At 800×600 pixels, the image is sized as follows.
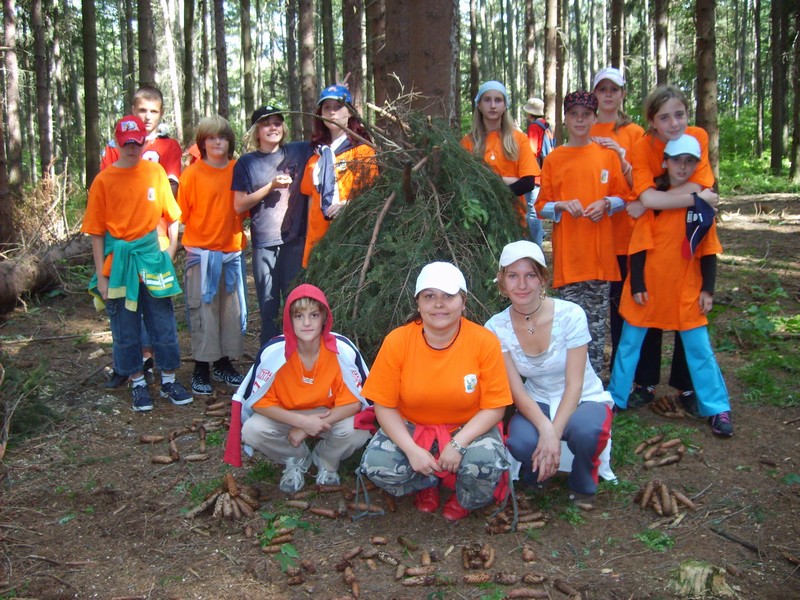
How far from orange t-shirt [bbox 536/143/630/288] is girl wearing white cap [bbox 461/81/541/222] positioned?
0.35m

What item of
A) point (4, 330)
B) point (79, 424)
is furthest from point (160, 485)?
point (4, 330)

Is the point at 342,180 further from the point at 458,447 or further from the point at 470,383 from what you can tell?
the point at 458,447

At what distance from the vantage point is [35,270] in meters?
8.66

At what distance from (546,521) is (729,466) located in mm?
1351

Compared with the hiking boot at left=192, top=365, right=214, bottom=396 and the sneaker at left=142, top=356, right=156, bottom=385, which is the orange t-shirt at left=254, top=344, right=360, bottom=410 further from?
the sneaker at left=142, top=356, right=156, bottom=385

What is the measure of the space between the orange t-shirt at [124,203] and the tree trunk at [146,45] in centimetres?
468

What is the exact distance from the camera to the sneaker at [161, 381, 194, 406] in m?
5.59

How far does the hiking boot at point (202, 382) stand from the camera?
580cm

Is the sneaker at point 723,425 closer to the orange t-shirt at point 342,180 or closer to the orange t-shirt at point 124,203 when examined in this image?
the orange t-shirt at point 342,180

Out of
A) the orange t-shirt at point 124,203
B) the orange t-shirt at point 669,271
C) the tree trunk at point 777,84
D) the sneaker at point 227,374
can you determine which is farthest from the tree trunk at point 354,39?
the tree trunk at point 777,84

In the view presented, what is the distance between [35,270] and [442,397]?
23.0 ft

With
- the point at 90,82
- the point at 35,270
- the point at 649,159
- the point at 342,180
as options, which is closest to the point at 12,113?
the point at 90,82

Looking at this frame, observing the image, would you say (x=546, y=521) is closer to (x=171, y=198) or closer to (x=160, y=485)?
(x=160, y=485)

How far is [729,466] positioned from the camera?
4215 mm
